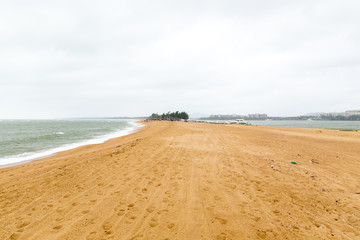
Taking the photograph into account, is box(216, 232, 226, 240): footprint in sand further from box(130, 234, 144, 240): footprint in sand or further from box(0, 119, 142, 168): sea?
box(0, 119, 142, 168): sea

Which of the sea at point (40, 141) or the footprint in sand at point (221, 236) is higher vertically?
the footprint in sand at point (221, 236)

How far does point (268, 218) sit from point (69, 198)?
566 cm

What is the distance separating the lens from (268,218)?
3900 millimetres

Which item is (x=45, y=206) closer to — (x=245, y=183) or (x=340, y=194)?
(x=245, y=183)

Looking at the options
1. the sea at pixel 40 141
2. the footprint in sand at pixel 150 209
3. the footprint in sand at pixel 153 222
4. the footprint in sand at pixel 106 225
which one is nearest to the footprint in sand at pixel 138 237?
the footprint in sand at pixel 153 222

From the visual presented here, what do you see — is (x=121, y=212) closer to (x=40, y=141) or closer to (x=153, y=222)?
(x=153, y=222)

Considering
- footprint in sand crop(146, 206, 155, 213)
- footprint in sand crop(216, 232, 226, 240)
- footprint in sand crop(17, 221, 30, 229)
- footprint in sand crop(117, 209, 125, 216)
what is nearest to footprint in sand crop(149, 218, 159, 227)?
footprint in sand crop(146, 206, 155, 213)

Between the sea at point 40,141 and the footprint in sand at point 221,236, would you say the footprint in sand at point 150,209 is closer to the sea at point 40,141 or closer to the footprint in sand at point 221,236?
the footprint in sand at point 221,236

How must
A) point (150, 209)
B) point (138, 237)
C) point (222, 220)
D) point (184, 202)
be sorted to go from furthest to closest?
1. point (184, 202)
2. point (150, 209)
3. point (222, 220)
4. point (138, 237)

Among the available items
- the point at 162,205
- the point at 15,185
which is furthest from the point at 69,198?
the point at 15,185

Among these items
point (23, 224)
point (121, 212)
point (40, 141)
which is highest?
point (121, 212)

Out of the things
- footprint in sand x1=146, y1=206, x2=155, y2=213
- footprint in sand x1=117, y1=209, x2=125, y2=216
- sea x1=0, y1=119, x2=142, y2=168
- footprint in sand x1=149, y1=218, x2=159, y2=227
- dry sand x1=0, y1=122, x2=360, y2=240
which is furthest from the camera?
sea x1=0, y1=119, x2=142, y2=168

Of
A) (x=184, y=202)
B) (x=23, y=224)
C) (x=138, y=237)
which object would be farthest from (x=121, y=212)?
→ (x=23, y=224)

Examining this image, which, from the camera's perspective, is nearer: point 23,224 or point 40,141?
point 23,224
